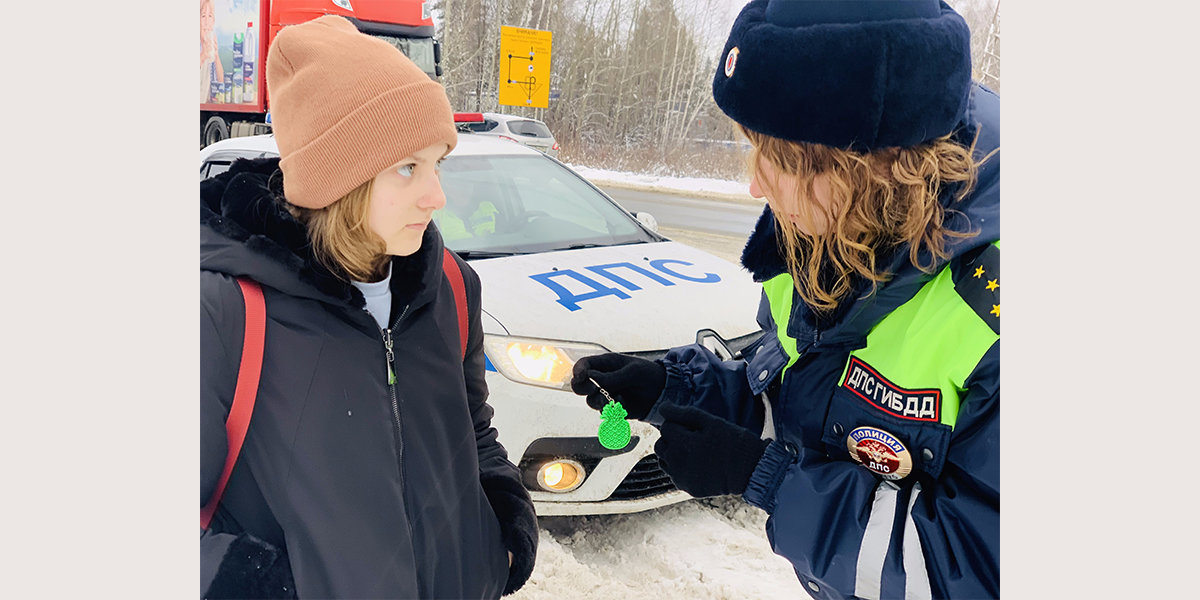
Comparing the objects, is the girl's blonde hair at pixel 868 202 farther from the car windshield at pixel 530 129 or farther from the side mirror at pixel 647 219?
the side mirror at pixel 647 219

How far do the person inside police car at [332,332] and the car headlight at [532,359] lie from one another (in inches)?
26.3

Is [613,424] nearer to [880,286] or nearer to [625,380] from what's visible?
[625,380]

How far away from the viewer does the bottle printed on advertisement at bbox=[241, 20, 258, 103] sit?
1009mm

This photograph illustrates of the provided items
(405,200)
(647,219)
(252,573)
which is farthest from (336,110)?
(647,219)

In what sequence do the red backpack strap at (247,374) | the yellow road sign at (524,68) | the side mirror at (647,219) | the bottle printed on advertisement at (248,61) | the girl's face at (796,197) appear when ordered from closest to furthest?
the red backpack strap at (247,374) < the girl's face at (796,197) < the bottle printed on advertisement at (248,61) < the yellow road sign at (524,68) < the side mirror at (647,219)

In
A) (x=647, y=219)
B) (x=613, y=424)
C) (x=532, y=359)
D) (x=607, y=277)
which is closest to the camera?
(x=613, y=424)

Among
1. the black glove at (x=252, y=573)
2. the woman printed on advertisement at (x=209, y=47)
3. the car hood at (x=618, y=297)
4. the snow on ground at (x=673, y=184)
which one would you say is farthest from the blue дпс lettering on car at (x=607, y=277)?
the black glove at (x=252, y=573)

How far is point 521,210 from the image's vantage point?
202cm

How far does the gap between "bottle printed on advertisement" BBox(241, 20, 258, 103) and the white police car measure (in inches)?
28.6

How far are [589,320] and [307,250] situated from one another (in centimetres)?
95

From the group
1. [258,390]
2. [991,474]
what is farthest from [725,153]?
[258,390]

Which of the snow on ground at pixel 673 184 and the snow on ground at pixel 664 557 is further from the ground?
the snow on ground at pixel 673 184

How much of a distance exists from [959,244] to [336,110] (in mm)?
649

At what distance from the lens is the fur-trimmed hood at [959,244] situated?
0.82 meters
